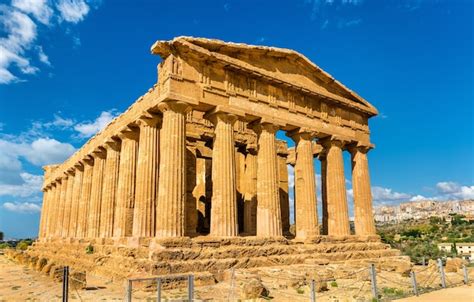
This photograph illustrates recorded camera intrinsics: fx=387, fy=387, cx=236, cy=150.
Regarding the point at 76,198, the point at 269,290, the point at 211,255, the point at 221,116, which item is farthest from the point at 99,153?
the point at 269,290

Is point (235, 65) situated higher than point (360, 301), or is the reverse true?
point (235, 65)

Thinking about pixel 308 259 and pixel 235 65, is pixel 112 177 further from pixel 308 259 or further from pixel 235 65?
pixel 308 259

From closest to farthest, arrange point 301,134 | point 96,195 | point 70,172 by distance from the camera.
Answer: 1. point 301,134
2. point 96,195
3. point 70,172

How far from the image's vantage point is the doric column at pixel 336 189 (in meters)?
20.8

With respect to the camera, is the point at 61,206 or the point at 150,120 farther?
the point at 61,206

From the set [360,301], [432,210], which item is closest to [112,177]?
[360,301]

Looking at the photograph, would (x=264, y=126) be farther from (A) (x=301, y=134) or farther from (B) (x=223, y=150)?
(B) (x=223, y=150)

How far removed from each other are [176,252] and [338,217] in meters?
10.6

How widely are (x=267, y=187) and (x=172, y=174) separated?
4.82 m

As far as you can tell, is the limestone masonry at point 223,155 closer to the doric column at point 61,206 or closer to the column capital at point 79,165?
the column capital at point 79,165

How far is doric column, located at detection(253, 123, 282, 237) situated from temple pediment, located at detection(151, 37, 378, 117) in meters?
2.69

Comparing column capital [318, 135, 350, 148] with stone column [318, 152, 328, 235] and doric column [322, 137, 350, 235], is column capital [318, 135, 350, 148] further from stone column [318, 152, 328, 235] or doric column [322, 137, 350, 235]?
stone column [318, 152, 328, 235]

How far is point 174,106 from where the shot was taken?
15375 millimetres

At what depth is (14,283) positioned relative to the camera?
1586 cm
